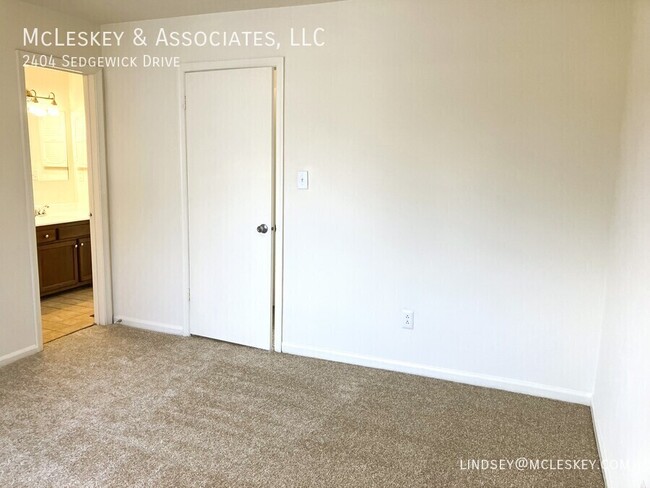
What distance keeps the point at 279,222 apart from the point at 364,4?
4.87 ft

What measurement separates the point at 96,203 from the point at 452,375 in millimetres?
2970

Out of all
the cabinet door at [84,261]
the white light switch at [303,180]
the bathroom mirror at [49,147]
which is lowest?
the cabinet door at [84,261]

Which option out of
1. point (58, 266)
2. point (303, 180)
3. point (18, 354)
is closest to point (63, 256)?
point (58, 266)

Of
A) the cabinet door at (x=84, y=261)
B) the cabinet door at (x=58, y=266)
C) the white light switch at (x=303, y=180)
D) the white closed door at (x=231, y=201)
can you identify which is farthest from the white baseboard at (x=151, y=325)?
the white light switch at (x=303, y=180)

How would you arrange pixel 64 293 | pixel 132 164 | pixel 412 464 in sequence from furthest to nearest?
pixel 64 293 → pixel 132 164 → pixel 412 464

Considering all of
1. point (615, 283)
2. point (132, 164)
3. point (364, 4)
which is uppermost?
point (364, 4)

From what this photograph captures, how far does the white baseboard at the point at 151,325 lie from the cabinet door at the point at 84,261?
124cm

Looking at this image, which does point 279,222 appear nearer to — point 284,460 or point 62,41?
point 284,460

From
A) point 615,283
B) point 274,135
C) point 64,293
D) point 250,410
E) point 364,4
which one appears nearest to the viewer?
point 615,283

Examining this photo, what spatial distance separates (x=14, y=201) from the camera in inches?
126

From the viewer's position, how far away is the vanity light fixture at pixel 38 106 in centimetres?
488

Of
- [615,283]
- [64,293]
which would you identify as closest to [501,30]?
[615,283]

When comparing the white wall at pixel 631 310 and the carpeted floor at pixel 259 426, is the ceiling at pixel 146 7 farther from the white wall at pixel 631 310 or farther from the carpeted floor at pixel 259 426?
the carpeted floor at pixel 259 426

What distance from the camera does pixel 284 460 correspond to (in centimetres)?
221
